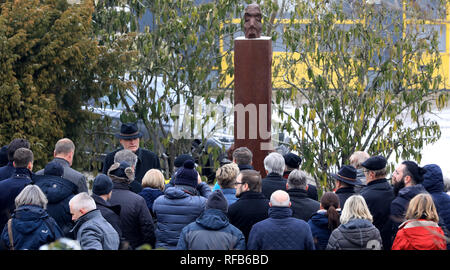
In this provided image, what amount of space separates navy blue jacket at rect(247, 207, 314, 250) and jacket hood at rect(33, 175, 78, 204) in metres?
2.03

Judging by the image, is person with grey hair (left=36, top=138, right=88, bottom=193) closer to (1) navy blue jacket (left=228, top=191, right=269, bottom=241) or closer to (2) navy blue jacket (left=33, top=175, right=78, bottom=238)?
(2) navy blue jacket (left=33, top=175, right=78, bottom=238)

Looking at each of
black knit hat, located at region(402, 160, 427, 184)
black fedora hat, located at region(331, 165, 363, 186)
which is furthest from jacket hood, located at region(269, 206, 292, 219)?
black knit hat, located at region(402, 160, 427, 184)

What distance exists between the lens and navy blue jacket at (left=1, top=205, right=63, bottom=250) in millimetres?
6398

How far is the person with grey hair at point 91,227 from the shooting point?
640cm

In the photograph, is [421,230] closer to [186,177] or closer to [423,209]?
[423,209]

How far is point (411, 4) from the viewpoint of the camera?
37.9 feet

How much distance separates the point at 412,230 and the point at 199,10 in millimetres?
6824

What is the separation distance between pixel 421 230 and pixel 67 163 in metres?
3.94

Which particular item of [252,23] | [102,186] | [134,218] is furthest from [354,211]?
[252,23]

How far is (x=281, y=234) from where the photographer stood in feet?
21.9

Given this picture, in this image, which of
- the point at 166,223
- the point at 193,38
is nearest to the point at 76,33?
the point at 193,38

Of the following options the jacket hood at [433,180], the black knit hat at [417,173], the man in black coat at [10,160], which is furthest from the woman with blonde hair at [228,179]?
the man in black coat at [10,160]

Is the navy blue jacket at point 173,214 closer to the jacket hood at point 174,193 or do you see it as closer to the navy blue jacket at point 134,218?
the jacket hood at point 174,193

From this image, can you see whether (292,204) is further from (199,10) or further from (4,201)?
(199,10)
